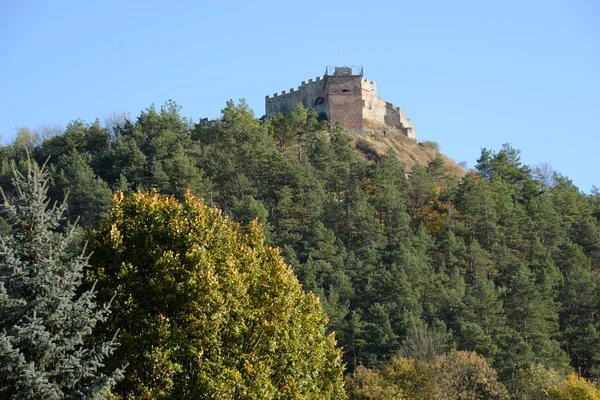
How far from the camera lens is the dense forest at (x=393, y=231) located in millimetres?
41156

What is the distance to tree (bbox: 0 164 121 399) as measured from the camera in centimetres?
1319

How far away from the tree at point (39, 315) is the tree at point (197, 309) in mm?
Result: 3136

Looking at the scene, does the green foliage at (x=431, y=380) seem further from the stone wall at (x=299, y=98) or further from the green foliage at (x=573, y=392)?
the stone wall at (x=299, y=98)

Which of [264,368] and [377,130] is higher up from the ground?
[377,130]

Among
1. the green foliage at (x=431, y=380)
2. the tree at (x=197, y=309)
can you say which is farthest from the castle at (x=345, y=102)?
the tree at (x=197, y=309)

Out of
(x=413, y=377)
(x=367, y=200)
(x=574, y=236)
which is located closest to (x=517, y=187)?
(x=574, y=236)

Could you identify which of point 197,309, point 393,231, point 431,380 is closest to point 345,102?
point 393,231

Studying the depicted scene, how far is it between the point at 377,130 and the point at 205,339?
64870 mm

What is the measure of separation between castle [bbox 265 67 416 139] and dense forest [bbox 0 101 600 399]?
4.79m

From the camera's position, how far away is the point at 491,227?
57.6 meters

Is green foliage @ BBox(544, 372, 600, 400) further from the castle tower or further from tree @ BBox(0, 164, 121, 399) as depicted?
the castle tower

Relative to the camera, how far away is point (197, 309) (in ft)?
58.0

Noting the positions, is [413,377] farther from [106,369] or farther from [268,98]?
[268,98]

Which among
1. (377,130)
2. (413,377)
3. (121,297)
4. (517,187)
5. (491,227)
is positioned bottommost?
(413,377)
